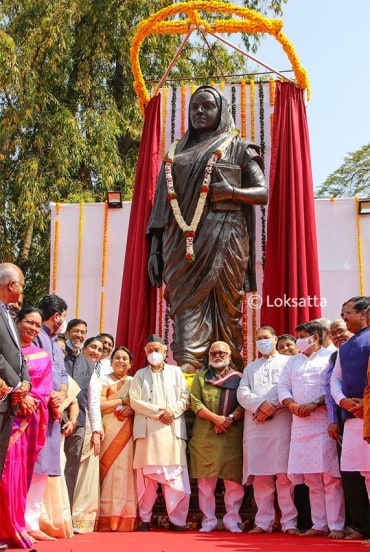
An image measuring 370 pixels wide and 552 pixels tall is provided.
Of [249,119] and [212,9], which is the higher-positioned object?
[212,9]

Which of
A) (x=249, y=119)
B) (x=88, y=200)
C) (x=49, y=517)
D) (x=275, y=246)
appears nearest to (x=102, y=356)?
(x=49, y=517)

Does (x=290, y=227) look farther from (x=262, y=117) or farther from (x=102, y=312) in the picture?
(x=102, y=312)

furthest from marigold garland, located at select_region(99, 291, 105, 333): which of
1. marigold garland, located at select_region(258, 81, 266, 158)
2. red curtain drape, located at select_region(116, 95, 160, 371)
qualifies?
marigold garland, located at select_region(258, 81, 266, 158)

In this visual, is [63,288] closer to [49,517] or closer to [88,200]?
[88,200]

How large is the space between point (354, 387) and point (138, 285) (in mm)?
3397

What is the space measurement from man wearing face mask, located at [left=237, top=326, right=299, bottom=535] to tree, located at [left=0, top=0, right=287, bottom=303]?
6.77m

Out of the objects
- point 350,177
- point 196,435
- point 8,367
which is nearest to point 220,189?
point 196,435

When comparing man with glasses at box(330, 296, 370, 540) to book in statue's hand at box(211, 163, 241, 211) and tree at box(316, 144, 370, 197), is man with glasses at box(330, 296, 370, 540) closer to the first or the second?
book in statue's hand at box(211, 163, 241, 211)

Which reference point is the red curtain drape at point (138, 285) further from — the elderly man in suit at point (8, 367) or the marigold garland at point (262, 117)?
the elderly man in suit at point (8, 367)

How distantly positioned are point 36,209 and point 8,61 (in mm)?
2050

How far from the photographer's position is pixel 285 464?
17.0ft

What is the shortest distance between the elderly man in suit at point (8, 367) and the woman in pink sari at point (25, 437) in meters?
0.13

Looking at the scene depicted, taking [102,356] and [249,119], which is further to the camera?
[249,119]

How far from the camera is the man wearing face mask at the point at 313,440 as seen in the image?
4984 millimetres
